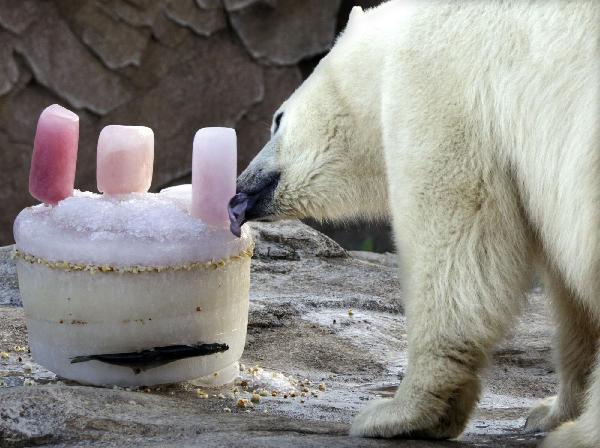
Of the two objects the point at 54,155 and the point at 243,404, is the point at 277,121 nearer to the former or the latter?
the point at 54,155

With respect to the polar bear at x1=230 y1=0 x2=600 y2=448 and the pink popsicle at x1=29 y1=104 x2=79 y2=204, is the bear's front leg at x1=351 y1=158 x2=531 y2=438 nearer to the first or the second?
the polar bear at x1=230 y1=0 x2=600 y2=448

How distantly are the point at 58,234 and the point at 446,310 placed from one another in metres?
1.05

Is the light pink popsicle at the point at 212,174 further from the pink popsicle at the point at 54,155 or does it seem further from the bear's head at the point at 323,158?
the pink popsicle at the point at 54,155

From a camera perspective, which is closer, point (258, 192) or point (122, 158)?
point (122, 158)

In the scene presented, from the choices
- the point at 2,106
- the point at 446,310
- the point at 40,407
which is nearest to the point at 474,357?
the point at 446,310

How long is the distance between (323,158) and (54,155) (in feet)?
2.37

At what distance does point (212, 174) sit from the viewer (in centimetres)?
284

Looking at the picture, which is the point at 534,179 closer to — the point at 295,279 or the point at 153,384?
the point at 153,384

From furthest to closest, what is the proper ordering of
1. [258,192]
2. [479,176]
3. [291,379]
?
1. [291,379]
2. [258,192]
3. [479,176]

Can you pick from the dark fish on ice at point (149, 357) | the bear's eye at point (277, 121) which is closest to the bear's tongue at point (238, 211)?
the bear's eye at point (277, 121)

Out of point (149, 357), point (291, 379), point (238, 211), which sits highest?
point (238, 211)

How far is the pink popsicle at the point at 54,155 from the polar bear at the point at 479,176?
2.70 ft

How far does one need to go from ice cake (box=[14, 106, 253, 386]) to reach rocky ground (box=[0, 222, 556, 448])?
0.35 ft

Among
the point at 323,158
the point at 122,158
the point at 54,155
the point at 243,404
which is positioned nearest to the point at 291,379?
the point at 243,404
